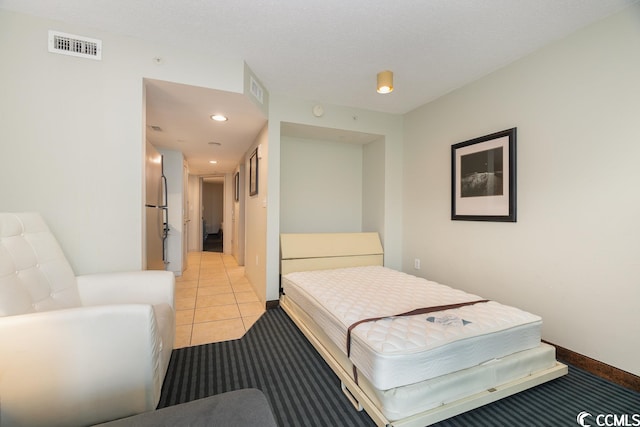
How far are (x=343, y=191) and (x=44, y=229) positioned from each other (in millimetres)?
3088

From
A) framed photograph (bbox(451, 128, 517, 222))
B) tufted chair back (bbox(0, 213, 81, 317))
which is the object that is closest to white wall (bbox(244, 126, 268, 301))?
tufted chair back (bbox(0, 213, 81, 317))

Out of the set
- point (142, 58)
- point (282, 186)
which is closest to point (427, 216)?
point (282, 186)

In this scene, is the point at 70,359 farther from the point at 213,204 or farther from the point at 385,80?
the point at 213,204

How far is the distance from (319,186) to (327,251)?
101cm

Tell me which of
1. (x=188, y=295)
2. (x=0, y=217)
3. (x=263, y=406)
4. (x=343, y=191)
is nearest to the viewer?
(x=263, y=406)

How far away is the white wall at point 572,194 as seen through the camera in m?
1.67

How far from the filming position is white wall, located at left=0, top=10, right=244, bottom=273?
1.75 m

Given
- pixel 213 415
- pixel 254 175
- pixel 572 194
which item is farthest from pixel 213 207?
pixel 213 415

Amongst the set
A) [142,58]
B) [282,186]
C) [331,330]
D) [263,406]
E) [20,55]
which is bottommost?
[331,330]

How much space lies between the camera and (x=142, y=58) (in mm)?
2041

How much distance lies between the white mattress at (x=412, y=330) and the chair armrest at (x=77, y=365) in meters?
1.00

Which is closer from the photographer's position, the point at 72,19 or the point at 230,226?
the point at 72,19

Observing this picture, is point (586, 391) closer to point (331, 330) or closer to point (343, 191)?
point (331, 330)

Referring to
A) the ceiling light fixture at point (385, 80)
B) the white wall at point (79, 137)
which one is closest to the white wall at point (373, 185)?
the ceiling light fixture at point (385, 80)
